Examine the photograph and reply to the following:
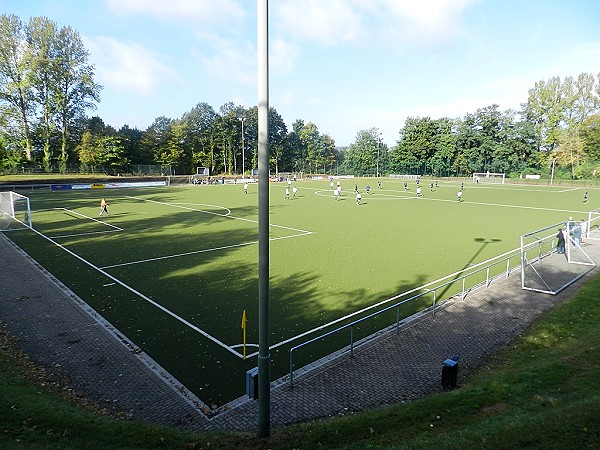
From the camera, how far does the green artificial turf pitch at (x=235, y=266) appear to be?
1080cm

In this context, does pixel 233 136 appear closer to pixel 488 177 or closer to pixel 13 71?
pixel 13 71

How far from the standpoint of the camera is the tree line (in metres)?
67.9

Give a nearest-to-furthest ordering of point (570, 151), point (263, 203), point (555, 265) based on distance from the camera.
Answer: point (263, 203)
point (555, 265)
point (570, 151)

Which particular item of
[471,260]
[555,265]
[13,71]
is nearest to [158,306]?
[471,260]

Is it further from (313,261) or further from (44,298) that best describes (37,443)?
(313,261)

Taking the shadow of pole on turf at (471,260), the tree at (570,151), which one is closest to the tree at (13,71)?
the shadow of pole on turf at (471,260)

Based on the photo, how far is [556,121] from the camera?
93.2 metres

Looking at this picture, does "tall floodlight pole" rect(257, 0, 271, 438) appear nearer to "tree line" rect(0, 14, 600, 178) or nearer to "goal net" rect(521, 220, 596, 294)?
"goal net" rect(521, 220, 596, 294)

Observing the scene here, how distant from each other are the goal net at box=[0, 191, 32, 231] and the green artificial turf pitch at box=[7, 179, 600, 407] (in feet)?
6.02

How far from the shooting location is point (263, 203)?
5.81m

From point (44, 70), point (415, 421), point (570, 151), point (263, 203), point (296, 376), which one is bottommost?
point (296, 376)

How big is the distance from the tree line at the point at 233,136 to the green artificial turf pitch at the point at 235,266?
3156cm

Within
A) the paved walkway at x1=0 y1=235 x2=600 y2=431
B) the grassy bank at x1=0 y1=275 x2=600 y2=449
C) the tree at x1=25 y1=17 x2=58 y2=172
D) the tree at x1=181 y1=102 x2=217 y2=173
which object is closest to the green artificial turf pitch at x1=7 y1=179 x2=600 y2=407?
the paved walkway at x1=0 y1=235 x2=600 y2=431

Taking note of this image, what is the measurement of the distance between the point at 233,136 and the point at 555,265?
92.9 m
